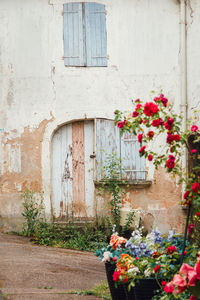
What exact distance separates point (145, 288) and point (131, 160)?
5.90m

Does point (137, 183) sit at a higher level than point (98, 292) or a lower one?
higher

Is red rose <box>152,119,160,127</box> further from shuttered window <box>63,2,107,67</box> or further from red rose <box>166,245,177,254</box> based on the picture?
shuttered window <box>63,2,107,67</box>

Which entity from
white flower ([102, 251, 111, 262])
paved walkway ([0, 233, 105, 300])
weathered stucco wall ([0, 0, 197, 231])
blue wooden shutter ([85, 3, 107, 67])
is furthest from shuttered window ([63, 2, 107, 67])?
white flower ([102, 251, 111, 262])

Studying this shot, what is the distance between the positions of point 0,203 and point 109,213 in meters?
2.19

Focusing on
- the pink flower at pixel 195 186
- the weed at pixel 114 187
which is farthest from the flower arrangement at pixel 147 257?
the weed at pixel 114 187

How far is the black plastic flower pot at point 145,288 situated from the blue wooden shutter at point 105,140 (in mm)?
5802

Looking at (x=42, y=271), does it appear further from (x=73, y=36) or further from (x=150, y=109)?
(x=73, y=36)

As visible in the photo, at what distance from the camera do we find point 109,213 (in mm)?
9516

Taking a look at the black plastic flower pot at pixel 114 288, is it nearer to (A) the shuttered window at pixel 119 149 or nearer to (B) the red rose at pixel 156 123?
(B) the red rose at pixel 156 123

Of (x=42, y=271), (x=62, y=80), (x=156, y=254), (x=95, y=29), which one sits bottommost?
(x=42, y=271)

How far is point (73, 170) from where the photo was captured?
9773 mm

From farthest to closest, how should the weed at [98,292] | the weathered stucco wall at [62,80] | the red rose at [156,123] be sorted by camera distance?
1. the weathered stucco wall at [62,80]
2. the weed at [98,292]
3. the red rose at [156,123]

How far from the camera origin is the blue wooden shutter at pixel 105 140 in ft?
31.6

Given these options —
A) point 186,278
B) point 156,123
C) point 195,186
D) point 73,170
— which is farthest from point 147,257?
point 73,170
